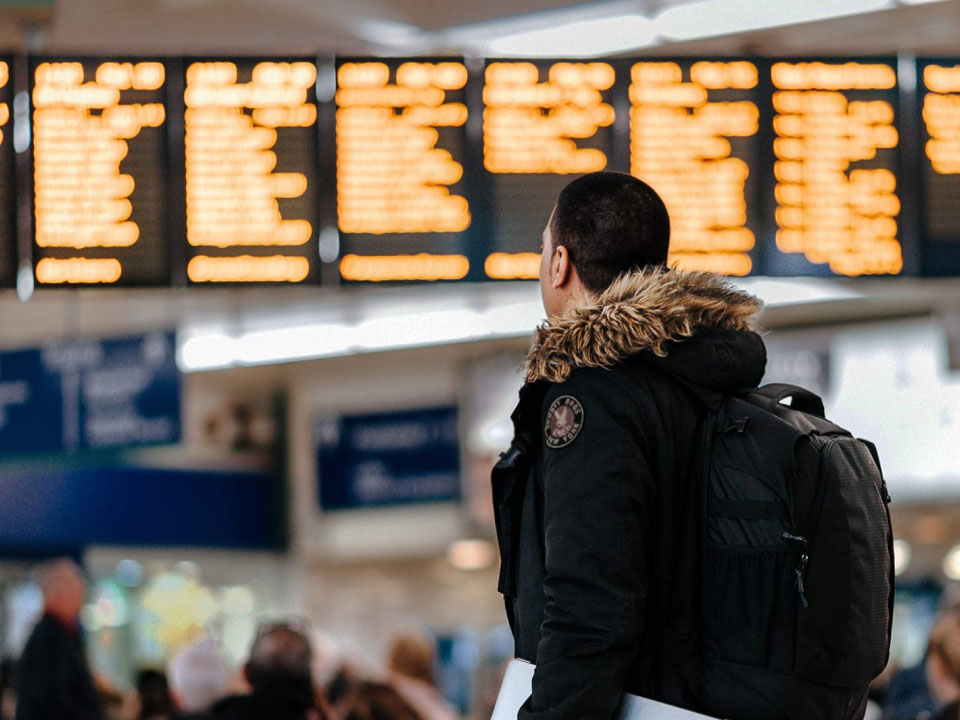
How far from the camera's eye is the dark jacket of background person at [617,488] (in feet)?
6.91

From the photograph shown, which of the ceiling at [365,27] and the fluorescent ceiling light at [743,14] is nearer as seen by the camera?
the ceiling at [365,27]

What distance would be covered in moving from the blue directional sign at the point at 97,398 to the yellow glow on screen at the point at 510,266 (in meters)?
2.96

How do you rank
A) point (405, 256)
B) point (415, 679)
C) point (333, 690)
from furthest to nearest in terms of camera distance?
point (333, 690) < point (415, 679) < point (405, 256)

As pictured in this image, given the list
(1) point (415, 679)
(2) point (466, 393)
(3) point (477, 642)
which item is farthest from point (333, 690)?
(3) point (477, 642)

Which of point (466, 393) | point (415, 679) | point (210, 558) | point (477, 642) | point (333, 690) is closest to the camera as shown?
point (415, 679)

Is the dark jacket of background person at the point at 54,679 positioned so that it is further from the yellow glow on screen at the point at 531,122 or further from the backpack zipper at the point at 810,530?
the backpack zipper at the point at 810,530

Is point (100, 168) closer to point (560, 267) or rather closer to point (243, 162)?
point (243, 162)

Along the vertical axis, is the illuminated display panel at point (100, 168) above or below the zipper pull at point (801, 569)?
above

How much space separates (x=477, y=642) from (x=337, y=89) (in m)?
12.8

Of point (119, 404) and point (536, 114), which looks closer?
point (536, 114)

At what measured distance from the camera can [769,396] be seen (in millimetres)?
2312

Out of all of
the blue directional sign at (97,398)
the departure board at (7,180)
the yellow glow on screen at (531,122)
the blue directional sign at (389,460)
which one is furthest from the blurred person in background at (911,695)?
the blue directional sign at (389,460)

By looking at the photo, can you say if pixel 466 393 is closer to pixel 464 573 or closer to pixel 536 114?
pixel 464 573

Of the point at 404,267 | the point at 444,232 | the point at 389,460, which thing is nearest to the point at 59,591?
the point at 404,267
